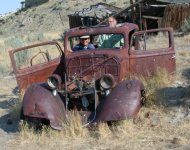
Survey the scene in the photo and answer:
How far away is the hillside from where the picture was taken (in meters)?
45.1

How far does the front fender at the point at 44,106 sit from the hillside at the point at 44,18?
33.1 metres

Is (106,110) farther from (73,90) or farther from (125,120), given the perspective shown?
(73,90)

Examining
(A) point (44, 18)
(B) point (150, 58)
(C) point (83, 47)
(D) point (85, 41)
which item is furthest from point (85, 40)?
(A) point (44, 18)

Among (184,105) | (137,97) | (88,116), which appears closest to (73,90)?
(88,116)

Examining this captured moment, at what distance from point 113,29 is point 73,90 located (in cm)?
155

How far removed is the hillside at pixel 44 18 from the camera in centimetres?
4506

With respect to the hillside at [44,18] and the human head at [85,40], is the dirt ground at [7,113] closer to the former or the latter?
the human head at [85,40]

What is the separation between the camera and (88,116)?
8.68m

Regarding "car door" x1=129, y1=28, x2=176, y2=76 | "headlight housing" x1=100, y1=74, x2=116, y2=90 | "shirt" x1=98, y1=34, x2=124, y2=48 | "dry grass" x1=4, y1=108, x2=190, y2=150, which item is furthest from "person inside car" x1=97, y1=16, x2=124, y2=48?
"dry grass" x1=4, y1=108, x2=190, y2=150

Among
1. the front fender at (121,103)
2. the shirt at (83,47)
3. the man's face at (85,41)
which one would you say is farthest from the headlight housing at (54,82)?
the man's face at (85,41)

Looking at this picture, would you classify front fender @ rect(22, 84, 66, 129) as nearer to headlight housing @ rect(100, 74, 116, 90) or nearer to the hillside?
headlight housing @ rect(100, 74, 116, 90)

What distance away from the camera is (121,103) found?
8.15 m

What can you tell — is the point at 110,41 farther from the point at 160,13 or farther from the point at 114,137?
the point at 160,13

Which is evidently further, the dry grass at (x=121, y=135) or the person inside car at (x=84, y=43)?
the person inside car at (x=84, y=43)
